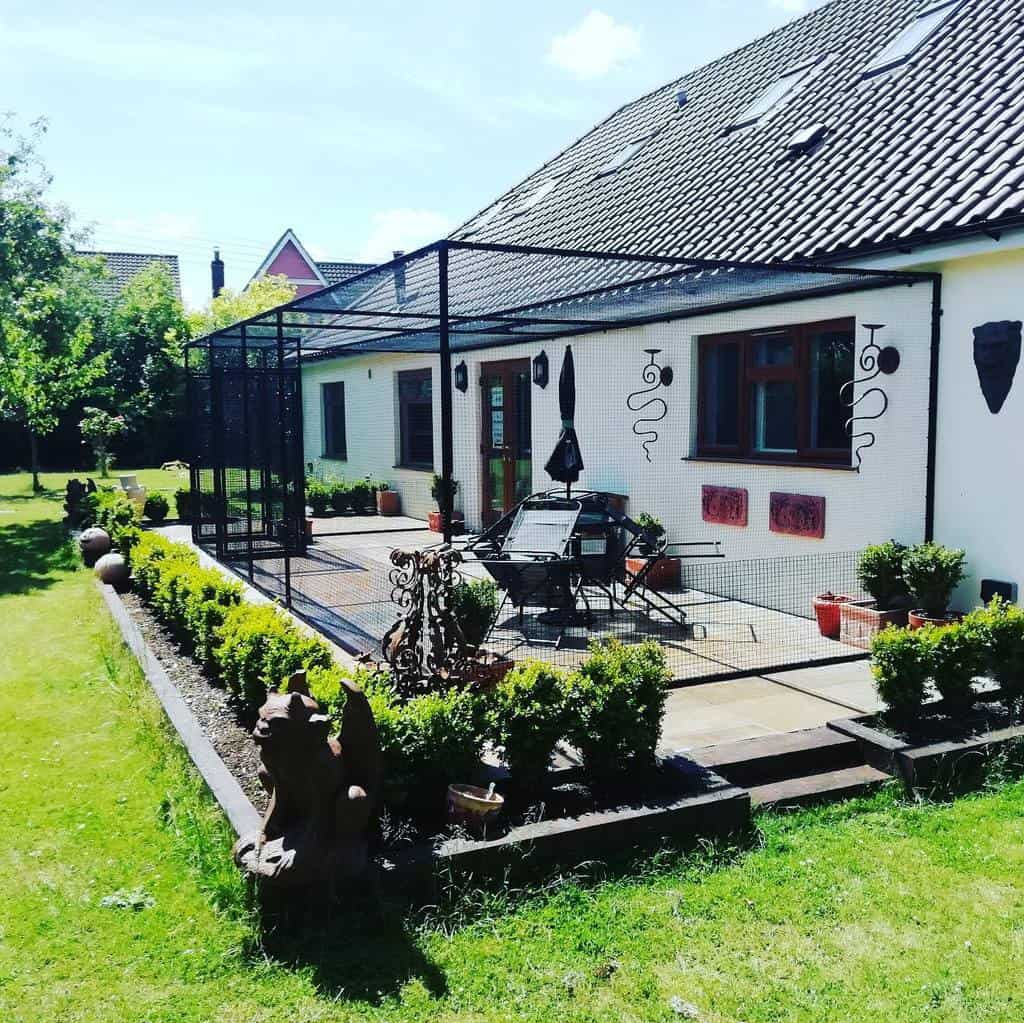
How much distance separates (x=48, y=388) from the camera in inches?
717

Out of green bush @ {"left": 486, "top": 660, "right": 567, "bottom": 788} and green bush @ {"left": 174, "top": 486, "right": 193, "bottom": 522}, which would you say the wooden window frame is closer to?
green bush @ {"left": 174, "top": 486, "right": 193, "bottom": 522}

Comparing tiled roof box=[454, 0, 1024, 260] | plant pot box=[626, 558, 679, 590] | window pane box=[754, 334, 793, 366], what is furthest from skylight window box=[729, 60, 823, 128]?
plant pot box=[626, 558, 679, 590]

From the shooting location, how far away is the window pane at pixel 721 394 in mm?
8539

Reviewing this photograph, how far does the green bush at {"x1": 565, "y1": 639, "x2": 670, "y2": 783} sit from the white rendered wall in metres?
3.58

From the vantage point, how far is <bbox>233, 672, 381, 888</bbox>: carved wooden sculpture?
10.3 feet

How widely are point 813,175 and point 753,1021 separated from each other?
23.8ft

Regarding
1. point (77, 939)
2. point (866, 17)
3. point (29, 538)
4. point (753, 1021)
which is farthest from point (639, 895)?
point (29, 538)

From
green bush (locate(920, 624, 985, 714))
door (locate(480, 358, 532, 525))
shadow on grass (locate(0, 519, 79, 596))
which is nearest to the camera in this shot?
green bush (locate(920, 624, 985, 714))

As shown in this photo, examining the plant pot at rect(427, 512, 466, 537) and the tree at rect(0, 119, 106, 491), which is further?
the tree at rect(0, 119, 106, 491)

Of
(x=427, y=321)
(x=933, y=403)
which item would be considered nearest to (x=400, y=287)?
(x=427, y=321)

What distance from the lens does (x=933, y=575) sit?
20.4 ft

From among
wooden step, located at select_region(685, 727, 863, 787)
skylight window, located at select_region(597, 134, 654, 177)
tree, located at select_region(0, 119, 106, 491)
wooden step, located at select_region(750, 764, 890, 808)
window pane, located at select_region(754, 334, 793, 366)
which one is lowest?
wooden step, located at select_region(750, 764, 890, 808)

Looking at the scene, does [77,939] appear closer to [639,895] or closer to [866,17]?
[639,895]

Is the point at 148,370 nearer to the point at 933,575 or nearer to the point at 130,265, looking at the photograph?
the point at 130,265
